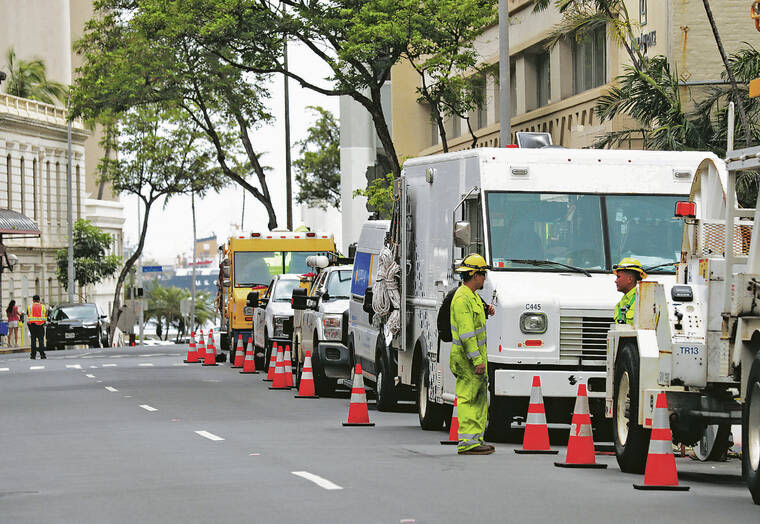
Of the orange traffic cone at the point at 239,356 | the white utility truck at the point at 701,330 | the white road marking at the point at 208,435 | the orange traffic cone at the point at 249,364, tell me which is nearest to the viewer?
the white utility truck at the point at 701,330

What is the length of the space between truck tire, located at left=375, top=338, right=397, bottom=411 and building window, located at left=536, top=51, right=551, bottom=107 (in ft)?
62.7

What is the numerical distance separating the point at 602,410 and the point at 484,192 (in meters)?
2.60

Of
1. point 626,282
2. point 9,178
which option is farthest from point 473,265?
point 9,178

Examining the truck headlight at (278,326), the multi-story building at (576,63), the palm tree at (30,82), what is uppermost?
the palm tree at (30,82)

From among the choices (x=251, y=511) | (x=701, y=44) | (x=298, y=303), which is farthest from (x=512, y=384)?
(x=701, y=44)

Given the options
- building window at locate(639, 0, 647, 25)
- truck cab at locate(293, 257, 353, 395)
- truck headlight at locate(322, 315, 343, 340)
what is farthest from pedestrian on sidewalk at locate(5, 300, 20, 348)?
truck headlight at locate(322, 315, 343, 340)

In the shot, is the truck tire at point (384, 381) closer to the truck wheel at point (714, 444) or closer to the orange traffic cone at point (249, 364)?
the truck wheel at point (714, 444)

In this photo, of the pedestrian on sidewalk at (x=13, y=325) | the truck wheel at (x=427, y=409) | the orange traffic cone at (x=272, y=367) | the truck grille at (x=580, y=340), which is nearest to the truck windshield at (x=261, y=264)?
the orange traffic cone at (x=272, y=367)

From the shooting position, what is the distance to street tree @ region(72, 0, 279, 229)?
41688mm

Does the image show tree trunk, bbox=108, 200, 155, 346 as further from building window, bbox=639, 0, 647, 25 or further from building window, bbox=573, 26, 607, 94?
building window, bbox=639, 0, 647, 25

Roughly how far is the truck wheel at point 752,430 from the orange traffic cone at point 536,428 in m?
3.60

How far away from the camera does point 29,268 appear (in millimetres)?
88000

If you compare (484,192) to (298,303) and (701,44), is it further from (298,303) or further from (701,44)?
(701,44)

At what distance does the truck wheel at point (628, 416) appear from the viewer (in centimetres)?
1289
